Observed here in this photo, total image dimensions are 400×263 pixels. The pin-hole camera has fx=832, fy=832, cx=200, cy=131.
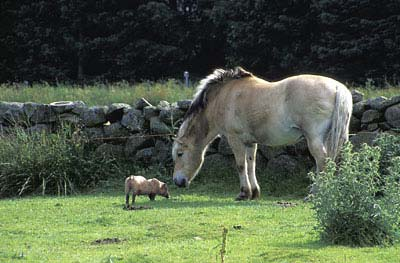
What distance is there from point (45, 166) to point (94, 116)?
1.90 m

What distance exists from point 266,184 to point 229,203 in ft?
6.70

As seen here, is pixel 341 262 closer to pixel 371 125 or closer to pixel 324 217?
pixel 324 217

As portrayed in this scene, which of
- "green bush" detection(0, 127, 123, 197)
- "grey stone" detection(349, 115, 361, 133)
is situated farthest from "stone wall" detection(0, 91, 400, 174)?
"grey stone" detection(349, 115, 361, 133)

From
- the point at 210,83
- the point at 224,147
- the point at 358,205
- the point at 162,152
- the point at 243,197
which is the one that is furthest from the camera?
the point at 162,152

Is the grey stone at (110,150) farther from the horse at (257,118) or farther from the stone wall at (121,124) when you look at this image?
the horse at (257,118)

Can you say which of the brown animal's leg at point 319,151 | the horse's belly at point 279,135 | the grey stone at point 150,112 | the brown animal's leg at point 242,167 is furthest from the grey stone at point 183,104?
the brown animal's leg at point 319,151

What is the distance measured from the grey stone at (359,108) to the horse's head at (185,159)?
2833 millimetres

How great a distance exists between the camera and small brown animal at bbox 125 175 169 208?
11.7 meters

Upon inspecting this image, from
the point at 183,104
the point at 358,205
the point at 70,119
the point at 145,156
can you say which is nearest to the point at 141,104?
the point at 183,104

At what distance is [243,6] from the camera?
31.4 m

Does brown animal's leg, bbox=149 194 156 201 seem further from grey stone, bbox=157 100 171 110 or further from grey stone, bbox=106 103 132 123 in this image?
grey stone, bbox=106 103 132 123

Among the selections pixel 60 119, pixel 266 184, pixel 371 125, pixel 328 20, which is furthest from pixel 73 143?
pixel 328 20

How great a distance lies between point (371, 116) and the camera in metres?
14.0

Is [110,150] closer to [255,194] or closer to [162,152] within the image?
[162,152]
